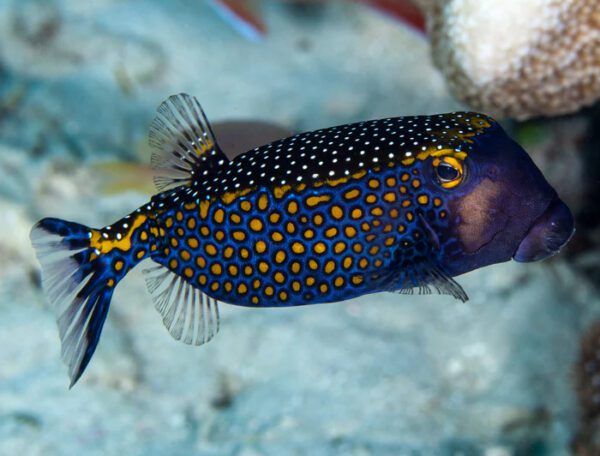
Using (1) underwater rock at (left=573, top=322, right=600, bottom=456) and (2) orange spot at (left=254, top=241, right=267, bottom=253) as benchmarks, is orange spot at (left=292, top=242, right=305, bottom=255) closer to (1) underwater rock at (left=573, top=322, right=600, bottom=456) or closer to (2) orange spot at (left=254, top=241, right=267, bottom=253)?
(2) orange spot at (left=254, top=241, right=267, bottom=253)

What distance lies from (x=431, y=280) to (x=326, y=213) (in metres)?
0.44

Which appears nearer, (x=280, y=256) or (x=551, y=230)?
(x=551, y=230)

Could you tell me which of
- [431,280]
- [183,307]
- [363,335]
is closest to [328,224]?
[431,280]

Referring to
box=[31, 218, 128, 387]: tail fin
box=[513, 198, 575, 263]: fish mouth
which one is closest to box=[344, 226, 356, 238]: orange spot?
box=[513, 198, 575, 263]: fish mouth

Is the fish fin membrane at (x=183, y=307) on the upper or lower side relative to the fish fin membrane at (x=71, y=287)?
lower

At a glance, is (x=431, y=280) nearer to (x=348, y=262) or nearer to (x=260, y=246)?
(x=348, y=262)

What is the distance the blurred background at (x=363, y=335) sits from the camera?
345 centimetres

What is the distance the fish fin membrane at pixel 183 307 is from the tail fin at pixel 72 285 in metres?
0.23

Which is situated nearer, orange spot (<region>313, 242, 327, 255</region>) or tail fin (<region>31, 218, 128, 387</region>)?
orange spot (<region>313, 242, 327, 255</region>)

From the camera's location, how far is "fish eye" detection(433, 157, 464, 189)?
7.00 ft

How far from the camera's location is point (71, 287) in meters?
2.38

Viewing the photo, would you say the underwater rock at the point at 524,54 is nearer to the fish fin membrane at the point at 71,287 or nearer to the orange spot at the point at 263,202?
the orange spot at the point at 263,202

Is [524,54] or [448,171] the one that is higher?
[448,171]

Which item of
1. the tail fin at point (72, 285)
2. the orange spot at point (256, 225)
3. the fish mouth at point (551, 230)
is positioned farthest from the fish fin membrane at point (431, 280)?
the tail fin at point (72, 285)
